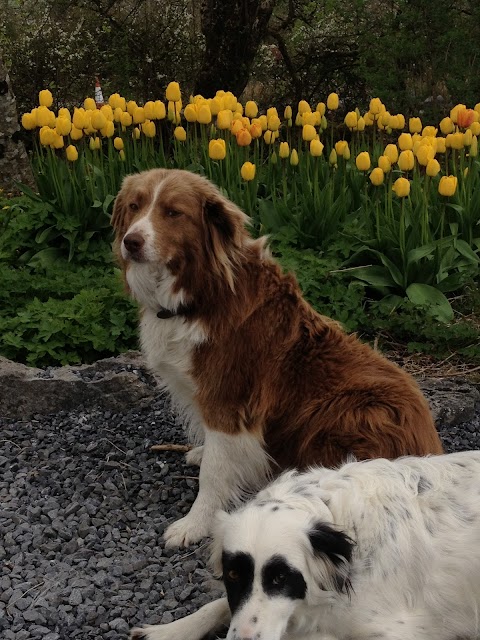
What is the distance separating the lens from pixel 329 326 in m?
4.29

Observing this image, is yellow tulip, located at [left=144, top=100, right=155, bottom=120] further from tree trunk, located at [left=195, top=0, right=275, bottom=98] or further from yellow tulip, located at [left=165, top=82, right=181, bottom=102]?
tree trunk, located at [left=195, top=0, right=275, bottom=98]

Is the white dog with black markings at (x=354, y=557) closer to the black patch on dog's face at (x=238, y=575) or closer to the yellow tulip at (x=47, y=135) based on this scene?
the black patch on dog's face at (x=238, y=575)

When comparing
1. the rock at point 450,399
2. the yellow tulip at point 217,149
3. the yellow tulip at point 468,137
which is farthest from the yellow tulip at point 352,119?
the rock at point 450,399

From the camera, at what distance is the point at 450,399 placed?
17.3 ft

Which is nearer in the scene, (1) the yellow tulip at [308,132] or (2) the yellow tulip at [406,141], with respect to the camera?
(2) the yellow tulip at [406,141]

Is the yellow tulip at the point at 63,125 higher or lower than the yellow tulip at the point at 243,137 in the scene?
higher

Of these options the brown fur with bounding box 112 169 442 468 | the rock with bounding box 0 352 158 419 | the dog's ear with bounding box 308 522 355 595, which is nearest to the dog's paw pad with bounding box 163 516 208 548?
the brown fur with bounding box 112 169 442 468

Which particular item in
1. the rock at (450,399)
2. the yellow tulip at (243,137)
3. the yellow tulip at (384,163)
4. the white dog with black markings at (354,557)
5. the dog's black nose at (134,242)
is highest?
the dog's black nose at (134,242)

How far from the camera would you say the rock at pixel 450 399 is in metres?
5.18

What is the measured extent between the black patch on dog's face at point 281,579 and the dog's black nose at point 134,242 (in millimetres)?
1690

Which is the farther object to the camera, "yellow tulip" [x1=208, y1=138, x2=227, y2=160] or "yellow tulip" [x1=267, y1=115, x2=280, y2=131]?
"yellow tulip" [x1=267, y1=115, x2=280, y2=131]

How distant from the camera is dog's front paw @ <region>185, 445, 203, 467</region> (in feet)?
15.6

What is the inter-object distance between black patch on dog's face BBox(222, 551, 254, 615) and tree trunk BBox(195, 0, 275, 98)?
30.3ft

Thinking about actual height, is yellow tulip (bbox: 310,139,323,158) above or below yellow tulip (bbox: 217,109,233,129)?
below
